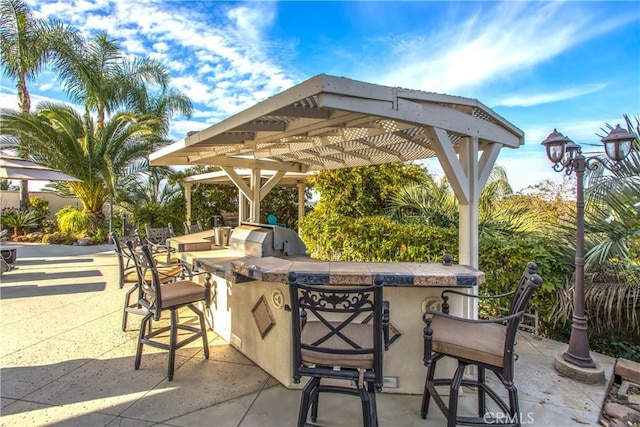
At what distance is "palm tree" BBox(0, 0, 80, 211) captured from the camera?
36.6 ft

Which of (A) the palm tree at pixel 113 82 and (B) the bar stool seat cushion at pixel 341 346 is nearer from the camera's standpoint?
(B) the bar stool seat cushion at pixel 341 346

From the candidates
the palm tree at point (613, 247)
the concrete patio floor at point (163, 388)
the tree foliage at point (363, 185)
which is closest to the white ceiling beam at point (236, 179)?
the tree foliage at point (363, 185)

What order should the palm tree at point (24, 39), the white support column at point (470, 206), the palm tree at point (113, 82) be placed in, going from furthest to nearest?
the palm tree at point (113, 82)
the palm tree at point (24, 39)
the white support column at point (470, 206)

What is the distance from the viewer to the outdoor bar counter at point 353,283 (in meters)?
2.14

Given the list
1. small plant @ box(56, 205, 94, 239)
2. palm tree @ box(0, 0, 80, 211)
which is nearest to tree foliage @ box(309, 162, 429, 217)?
small plant @ box(56, 205, 94, 239)

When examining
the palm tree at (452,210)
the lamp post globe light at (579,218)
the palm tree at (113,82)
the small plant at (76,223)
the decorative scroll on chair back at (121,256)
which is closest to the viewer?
the lamp post globe light at (579,218)

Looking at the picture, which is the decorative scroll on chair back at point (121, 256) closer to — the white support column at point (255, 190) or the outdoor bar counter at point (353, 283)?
the outdoor bar counter at point (353, 283)

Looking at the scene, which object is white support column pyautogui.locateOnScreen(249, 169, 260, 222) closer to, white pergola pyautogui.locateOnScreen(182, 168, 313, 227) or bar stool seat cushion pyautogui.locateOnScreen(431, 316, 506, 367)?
white pergola pyautogui.locateOnScreen(182, 168, 313, 227)

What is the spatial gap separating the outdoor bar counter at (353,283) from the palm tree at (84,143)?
366 inches

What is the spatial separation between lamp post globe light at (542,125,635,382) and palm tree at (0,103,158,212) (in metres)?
10.5

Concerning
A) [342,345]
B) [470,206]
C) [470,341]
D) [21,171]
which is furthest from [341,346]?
[21,171]

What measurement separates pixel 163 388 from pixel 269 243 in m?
1.49

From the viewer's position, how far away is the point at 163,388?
8.26ft

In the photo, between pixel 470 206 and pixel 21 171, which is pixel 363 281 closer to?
pixel 470 206
